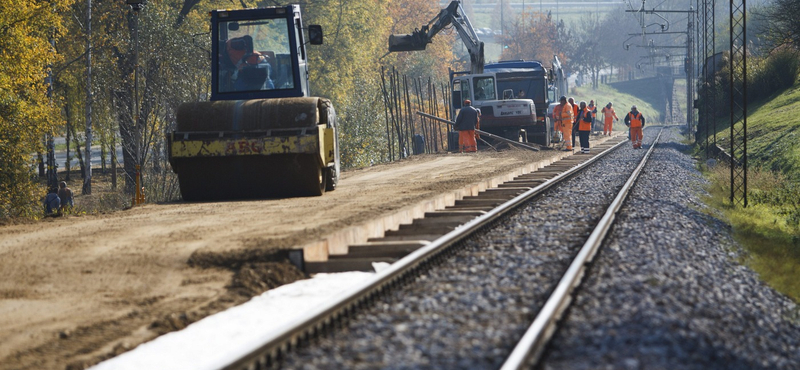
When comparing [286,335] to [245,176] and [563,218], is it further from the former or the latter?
[245,176]

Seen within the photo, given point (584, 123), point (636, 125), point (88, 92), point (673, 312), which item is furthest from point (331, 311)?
point (88, 92)

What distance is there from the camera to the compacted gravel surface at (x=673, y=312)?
532 centimetres

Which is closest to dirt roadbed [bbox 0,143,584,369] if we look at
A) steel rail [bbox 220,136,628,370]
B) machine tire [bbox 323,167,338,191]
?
steel rail [bbox 220,136,628,370]

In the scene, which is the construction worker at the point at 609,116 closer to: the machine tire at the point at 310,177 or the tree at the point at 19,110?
the tree at the point at 19,110

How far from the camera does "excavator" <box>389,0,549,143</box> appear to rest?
1241 inches

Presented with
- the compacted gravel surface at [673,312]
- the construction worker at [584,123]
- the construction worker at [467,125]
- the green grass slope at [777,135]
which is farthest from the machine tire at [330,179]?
the construction worker at [584,123]

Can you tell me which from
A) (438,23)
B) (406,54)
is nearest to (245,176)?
(438,23)

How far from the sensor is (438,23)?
32.1m

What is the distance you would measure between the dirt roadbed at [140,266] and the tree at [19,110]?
12878 millimetres

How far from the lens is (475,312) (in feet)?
21.0

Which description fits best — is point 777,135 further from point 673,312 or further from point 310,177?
point 673,312

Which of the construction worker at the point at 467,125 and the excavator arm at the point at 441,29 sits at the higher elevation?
the excavator arm at the point at 441,29

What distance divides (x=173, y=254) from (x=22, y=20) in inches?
752

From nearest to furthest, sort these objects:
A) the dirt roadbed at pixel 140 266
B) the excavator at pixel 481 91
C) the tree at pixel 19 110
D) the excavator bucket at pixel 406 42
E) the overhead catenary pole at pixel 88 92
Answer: the dirt roadbed at pixel 140 266
the tree at pixel 19 110
the overhead catenary pole at pixel 88 92
the excavator bucket at pixel 406 42
the excavator at pixel 481 91
